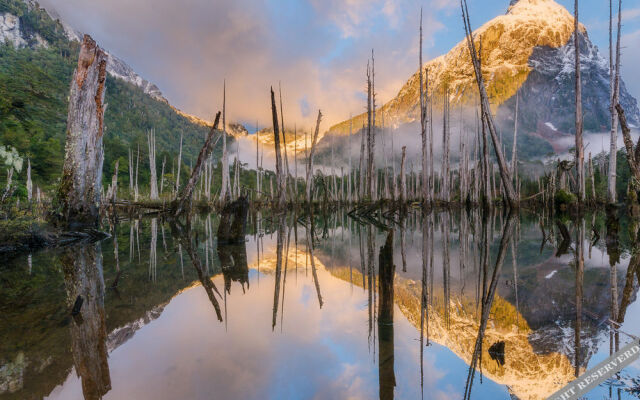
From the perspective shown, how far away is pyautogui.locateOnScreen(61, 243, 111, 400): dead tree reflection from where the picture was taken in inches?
58.5

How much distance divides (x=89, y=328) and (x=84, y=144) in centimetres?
706

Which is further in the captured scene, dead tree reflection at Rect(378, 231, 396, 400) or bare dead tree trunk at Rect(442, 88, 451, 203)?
bare dead tree trunk at Rect(442, 88, 451, 203)

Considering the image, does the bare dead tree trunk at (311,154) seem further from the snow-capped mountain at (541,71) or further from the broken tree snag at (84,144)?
the snow-capped mountain at (541,71)

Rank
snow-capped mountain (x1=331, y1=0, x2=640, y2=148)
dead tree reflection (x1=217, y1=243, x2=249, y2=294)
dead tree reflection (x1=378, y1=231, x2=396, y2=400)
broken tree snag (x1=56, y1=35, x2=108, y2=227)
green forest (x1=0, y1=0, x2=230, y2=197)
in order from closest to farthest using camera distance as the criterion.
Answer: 1. dead tree reflection (x1=378, y1=231, x2=396, y2=400)
2. dead tree reflection (x1=217, y1=243, x2=249, y2=294)
3. broken tree snag (x1=56, y1=35, x2=108, y2=227)
4. green forest (x1=0, y1=0, x2=230, y2=197)
5. snow-capped mountain (x1=331, y1=0, x2=640, y2=148)

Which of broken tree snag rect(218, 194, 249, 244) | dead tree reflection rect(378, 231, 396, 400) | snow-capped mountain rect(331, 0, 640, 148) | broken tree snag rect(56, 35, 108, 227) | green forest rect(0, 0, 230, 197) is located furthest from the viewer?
snow-capped mountain rect(331, 0, 640, 148)

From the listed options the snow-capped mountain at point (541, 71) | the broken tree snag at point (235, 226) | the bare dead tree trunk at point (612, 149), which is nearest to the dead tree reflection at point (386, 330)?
the broken tree snag at point (235, 226)

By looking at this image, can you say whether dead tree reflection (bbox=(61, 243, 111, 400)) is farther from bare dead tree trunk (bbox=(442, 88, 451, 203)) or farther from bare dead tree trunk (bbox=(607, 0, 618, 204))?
bare dead tree trunk (bbox=(442, 88, 451, 203))

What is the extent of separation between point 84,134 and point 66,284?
5.73 m

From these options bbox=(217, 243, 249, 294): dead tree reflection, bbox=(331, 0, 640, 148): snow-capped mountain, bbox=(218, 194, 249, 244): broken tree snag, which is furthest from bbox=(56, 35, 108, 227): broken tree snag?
bbox=(331, 0, 640, 148): snow-capped mountain

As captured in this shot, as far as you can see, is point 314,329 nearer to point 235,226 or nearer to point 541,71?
point 235,226

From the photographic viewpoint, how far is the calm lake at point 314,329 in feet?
4.77

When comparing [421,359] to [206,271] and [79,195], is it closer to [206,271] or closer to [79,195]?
[206,271]

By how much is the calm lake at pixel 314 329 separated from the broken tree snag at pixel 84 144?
3418mm

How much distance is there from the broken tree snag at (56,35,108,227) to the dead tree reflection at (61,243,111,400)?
4037 millimetres
